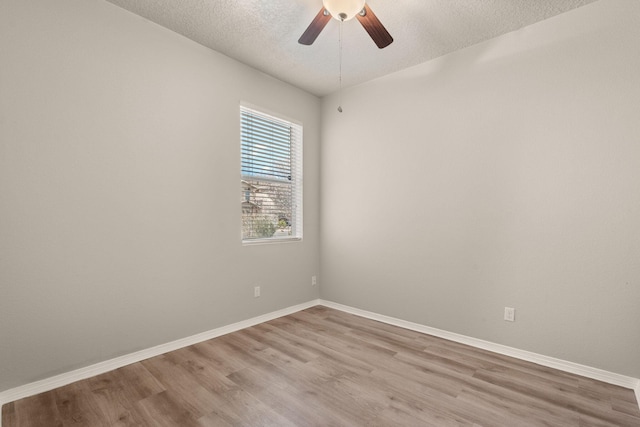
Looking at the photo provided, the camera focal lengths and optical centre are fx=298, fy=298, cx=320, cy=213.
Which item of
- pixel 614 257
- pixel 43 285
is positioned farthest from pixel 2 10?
pixel 614 257

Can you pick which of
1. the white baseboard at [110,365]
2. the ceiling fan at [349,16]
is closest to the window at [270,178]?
the white baseboard at [110,365]

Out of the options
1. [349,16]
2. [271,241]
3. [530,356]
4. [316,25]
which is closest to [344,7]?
[349,16]

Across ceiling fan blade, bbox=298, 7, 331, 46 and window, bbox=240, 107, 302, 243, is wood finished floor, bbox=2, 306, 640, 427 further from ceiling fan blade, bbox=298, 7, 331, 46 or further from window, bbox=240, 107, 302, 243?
ceiling fan blade, bbox=298, 7, 331, 46

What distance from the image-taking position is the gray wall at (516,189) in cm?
204

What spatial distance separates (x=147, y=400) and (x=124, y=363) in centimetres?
58

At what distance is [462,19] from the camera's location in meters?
2.27

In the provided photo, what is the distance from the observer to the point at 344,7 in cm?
170

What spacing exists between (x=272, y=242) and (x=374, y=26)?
87.7 inches

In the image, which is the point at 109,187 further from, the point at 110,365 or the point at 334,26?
the point at 334,26

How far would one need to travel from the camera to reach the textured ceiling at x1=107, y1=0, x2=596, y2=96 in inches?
83.4

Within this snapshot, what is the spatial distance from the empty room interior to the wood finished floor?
0.06ft

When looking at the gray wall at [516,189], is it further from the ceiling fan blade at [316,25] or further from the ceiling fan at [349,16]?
the ceiling fan blade at [316,25]

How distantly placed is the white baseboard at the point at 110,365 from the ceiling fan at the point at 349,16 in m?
2.57

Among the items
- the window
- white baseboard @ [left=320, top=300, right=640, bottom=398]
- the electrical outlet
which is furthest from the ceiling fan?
white baseboard @ [left=320, top=300, right=640, bottom=398]
